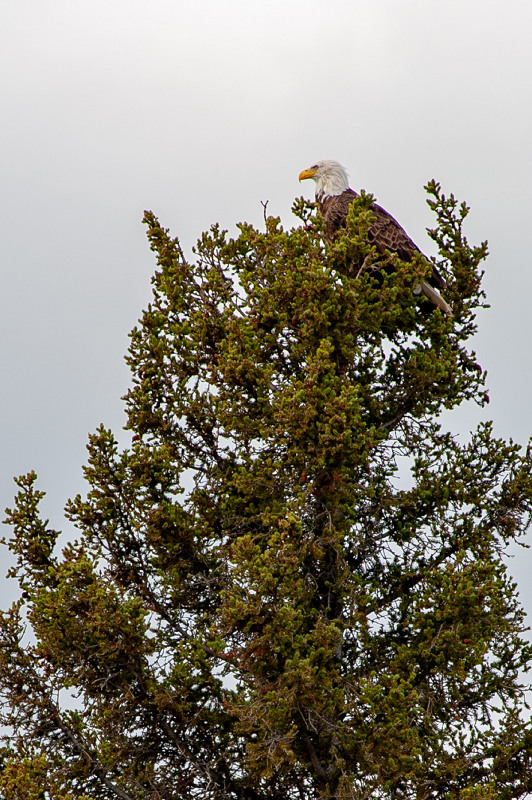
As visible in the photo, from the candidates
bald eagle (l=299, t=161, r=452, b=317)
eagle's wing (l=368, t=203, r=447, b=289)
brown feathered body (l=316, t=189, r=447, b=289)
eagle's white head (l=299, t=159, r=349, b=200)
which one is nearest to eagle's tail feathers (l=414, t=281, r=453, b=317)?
bald eagle (l=299, t=161, r=452, b=317)

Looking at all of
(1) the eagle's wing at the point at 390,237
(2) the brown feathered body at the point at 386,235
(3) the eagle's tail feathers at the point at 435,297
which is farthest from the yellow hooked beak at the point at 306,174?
(3) the eagle's tail feathers at the point at 435,297

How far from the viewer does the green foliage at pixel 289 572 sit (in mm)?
8570

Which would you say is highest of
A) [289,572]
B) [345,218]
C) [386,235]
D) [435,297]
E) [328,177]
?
[328,177]

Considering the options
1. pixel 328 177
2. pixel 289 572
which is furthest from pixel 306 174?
pixel 289 572

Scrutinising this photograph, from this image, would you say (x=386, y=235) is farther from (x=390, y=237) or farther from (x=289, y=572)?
(x=289, y=572)

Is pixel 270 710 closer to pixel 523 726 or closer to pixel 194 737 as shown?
pixel 194 737

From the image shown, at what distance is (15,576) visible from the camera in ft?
33.8

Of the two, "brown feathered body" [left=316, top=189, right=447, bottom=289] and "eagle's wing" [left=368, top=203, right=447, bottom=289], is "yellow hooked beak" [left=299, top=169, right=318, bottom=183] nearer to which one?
"brown feathered body" [left=316, top=189, right=447, bottom=289]

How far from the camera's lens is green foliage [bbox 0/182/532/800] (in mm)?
8570

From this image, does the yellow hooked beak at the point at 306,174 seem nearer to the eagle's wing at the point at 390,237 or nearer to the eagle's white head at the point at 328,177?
the eagle's white head at the point at 328,177

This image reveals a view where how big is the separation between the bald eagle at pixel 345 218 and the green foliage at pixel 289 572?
1.11ft

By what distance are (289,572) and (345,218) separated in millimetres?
4521

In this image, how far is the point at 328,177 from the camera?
47.2 feet

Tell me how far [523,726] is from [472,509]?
233 cm
